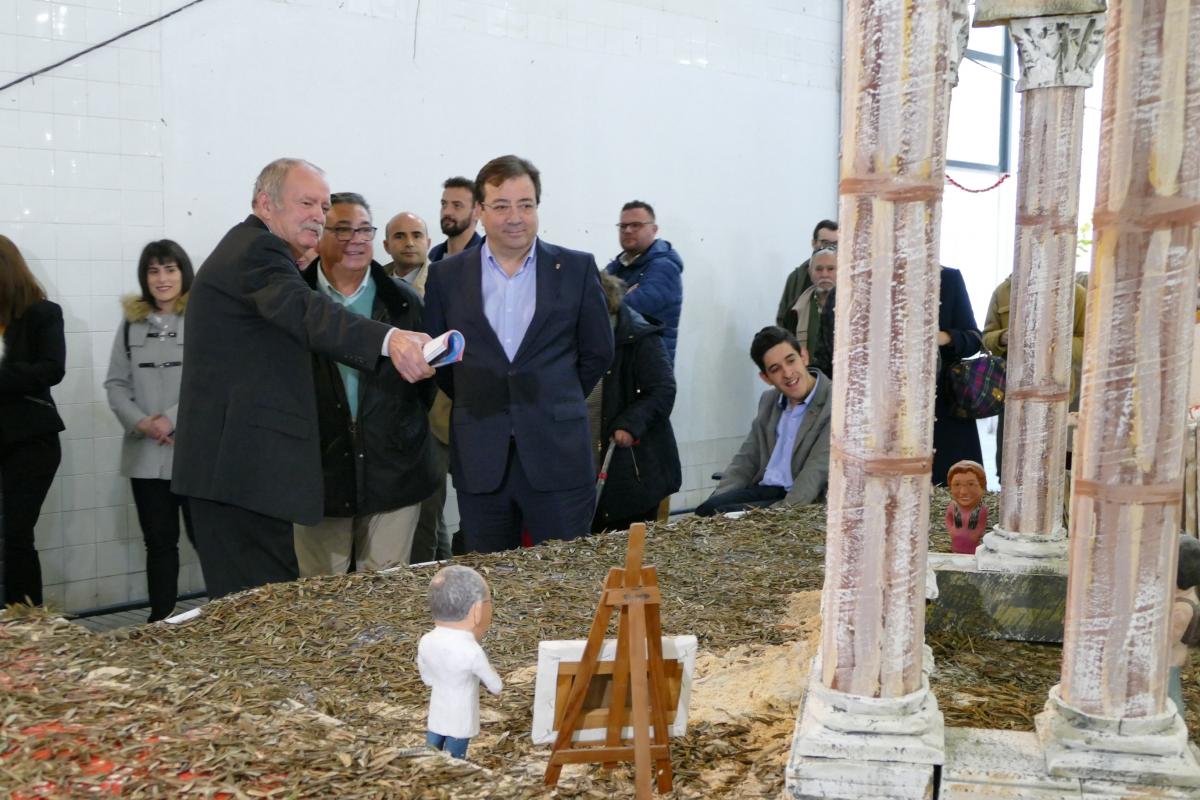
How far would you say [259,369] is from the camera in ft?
14.0

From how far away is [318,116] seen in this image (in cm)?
705

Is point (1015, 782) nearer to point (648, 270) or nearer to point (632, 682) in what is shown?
point (632, 682)

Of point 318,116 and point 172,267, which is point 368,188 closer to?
point 318,116

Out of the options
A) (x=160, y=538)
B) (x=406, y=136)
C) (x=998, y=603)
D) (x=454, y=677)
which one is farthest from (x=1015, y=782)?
(x=406, y=136)

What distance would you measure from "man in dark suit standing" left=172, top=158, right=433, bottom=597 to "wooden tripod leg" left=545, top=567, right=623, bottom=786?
5.12ft

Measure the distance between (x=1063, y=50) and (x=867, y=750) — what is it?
2.78 metres

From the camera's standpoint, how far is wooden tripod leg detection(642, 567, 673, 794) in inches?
115

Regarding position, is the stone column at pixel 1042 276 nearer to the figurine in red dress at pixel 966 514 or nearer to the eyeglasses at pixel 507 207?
the figurine in red dress at pixel 966 514

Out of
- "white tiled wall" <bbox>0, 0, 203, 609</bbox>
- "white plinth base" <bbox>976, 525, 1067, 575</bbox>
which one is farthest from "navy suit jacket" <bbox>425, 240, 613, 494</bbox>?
"white tiled wall" <bbox>0, 0, 203, 609</bbox>

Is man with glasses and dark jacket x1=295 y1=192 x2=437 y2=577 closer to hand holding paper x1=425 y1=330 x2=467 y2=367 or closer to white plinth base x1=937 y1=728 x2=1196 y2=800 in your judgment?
hand holding paper x1=425 y1=330 x2=467 y2=367

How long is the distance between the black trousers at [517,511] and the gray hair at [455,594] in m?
1.85

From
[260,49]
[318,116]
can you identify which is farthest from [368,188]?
[260,49]

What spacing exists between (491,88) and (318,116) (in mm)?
1246

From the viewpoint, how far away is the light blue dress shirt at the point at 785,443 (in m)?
6.08
